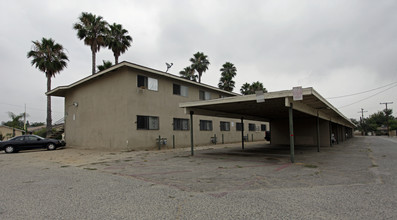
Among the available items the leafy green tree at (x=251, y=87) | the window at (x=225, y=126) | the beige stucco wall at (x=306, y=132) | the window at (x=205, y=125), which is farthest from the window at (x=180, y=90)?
the leafy green tree at (x=251, y=87)

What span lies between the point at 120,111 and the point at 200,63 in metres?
24.1

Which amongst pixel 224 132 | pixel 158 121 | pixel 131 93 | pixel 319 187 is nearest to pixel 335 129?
pixel 224 132

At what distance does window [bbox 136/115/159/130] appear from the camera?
53.5 feet

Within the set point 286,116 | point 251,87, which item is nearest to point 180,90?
point 286,116

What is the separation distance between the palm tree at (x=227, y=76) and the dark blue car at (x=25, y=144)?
89.0ft

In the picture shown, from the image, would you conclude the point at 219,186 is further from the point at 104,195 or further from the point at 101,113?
the point at 101,113

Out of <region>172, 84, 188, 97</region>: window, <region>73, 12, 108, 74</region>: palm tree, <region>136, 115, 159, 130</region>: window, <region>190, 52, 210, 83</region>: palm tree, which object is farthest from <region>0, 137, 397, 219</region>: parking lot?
<region>190, 52, 210, 83</region>: palm tree

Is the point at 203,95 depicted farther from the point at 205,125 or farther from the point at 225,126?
the point at 225,126

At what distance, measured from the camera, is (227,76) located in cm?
3934

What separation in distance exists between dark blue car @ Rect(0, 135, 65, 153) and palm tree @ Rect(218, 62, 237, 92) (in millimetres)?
27124

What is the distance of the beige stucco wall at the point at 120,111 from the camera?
51.8ft

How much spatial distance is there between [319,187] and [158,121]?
13491 mm

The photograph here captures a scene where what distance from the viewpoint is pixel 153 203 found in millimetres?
4402

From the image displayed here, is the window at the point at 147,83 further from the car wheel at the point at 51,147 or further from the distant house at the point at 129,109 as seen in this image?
the car wheel at the point at 51,147
